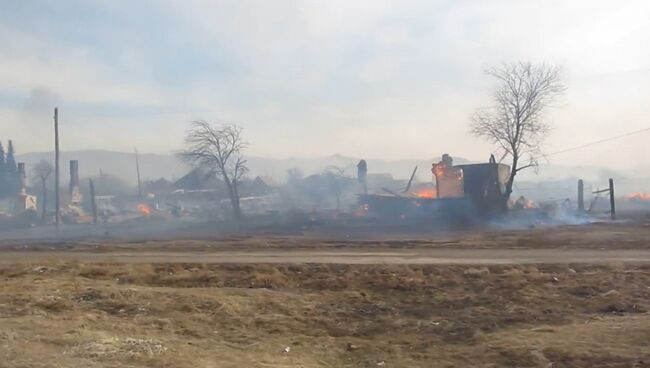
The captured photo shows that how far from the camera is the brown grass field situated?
27.8 ft

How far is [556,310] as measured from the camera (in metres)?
11.8

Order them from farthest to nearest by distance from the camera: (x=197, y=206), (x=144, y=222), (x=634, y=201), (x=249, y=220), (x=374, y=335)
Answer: (x=634, y=201) → (x=197, y=206) → (x=144, y=222) → (x=249, y=220) → (x=374, y=335)

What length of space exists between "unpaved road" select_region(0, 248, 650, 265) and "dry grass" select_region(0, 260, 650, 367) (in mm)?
1771

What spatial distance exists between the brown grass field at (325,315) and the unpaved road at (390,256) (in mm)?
1235

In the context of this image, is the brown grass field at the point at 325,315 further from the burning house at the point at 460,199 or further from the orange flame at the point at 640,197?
the orange flame at the point at 640,197

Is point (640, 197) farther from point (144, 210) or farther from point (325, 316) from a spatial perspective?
point (325, 316)

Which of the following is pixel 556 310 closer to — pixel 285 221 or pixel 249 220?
pixel 285 221

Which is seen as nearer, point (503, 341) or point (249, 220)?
point (503, 341)

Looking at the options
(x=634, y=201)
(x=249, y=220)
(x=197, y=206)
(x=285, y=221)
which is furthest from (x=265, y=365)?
(x=634, y=201)

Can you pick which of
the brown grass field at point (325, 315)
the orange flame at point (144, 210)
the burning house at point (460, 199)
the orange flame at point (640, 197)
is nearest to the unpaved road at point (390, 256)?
the brown grass field at point (325, 315)

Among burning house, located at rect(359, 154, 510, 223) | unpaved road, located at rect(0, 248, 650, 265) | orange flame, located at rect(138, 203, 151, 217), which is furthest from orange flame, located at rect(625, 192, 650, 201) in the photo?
unpaved road, located at rect(0, 248, 650, 265)

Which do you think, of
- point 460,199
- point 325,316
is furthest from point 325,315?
point 460,199

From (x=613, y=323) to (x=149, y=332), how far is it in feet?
26.0

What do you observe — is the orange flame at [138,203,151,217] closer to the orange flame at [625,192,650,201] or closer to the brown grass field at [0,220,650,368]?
the brown grass field at [0,220,650,368]
